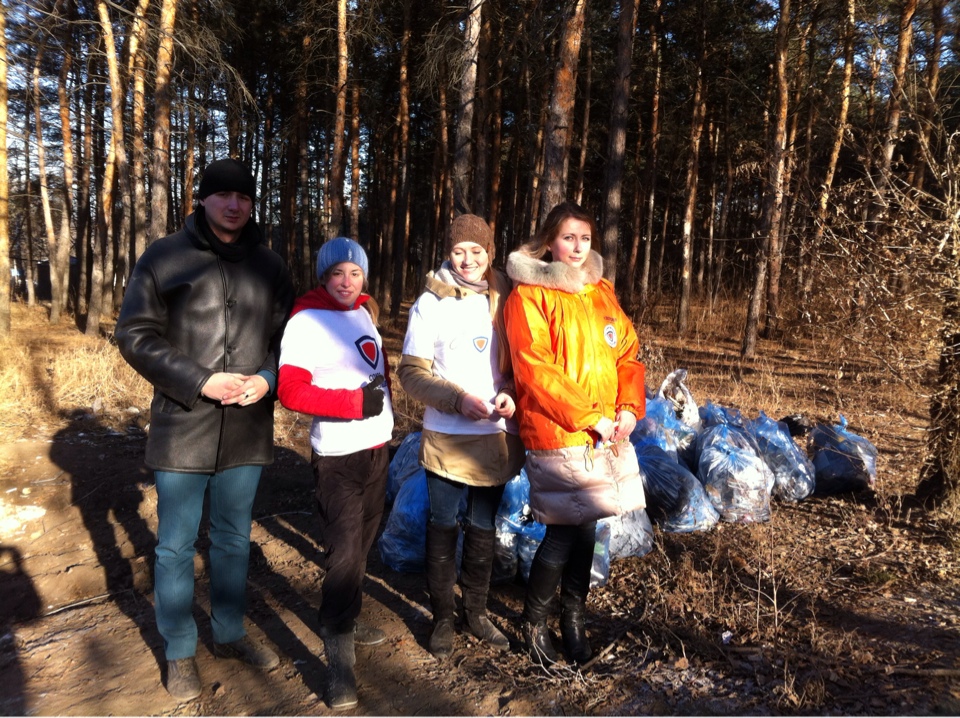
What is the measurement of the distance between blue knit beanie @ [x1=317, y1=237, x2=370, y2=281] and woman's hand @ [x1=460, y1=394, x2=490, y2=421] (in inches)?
24.9

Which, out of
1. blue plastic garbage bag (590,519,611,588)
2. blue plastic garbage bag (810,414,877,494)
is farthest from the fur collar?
blue plastic garbage bag (810,414,877,494)

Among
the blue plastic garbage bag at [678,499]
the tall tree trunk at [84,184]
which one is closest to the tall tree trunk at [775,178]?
the blue plastic garbage bag at [678,499]

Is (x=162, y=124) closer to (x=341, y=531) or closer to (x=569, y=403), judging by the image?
(x=341, y=531)

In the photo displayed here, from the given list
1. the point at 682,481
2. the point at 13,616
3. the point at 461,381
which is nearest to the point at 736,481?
the point at 682,481

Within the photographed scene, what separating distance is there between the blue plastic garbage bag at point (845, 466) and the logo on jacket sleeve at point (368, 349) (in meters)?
3.43

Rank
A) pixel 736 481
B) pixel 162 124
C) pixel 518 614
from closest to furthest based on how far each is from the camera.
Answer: pixel 518 614, pixel 736 481, pixel 162 124

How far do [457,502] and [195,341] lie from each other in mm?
1230

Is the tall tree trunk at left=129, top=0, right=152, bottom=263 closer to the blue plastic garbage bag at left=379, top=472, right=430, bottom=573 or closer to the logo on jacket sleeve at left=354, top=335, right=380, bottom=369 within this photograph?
the blue plastic garbage bag at left=379, top=472, right=430, bottom=573

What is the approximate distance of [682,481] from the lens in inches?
157

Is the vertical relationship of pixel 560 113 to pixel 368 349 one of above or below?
above

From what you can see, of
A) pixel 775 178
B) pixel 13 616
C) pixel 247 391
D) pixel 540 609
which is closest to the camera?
pixel 247 391

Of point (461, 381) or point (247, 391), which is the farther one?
point (461, 381)

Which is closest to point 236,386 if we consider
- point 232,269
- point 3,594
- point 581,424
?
point 232,269

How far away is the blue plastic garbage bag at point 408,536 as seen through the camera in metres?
3.75
